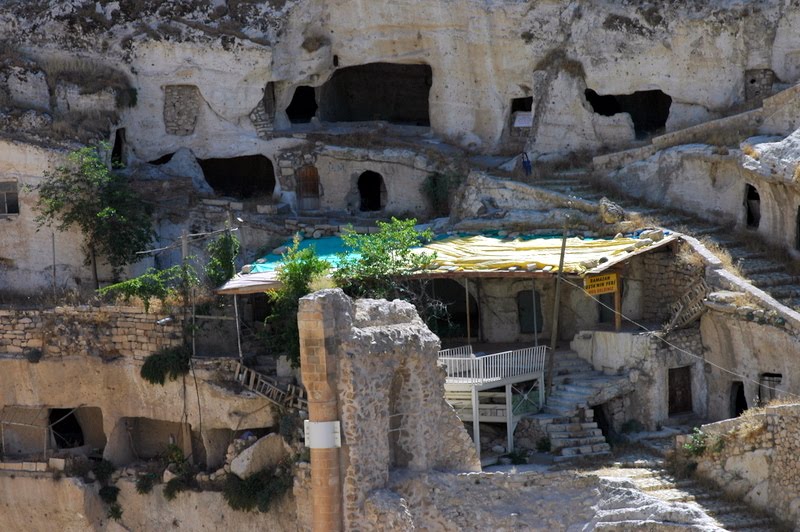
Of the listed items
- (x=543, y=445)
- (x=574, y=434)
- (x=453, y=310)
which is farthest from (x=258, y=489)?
(x=453, y=310)

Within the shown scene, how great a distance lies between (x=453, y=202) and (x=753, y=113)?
704 centimetres

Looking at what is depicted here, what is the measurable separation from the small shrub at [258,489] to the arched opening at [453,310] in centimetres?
460

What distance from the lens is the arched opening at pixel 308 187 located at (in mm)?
47500

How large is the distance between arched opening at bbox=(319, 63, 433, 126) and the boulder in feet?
42.4

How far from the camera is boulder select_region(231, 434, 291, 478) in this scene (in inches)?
1585

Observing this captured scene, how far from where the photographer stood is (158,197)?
45.6m

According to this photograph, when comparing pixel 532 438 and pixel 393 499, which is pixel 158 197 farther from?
pixel 393 499

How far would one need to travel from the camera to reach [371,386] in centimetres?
3303

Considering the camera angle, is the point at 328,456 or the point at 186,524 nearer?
the point at 328,456

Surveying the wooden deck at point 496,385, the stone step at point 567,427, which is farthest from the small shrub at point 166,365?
the stone step at point 567,427

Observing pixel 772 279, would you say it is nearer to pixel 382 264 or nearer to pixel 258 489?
pixel 382 264

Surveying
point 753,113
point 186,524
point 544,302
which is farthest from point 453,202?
point 186,524

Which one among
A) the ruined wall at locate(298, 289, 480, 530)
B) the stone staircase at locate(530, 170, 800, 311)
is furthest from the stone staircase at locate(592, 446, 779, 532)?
the stone staircase at locate(530, 170, 800, 311)

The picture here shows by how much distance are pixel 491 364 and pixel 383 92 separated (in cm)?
1412
